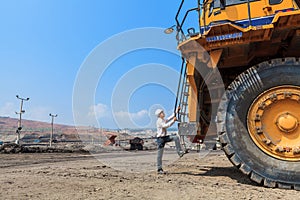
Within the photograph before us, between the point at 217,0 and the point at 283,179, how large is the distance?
Answer: 3.33 m

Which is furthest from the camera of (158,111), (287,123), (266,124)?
(158,111)

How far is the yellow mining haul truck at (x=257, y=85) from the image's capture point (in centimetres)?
361

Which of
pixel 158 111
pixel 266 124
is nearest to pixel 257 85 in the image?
pixel 266 124

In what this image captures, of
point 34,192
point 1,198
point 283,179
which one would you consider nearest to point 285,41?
point 283,179

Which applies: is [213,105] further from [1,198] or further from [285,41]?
[1,198]

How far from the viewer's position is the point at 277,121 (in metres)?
3.72

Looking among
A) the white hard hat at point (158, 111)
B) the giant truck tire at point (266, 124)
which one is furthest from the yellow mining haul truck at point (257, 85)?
the white hard hat at point (158, 111)

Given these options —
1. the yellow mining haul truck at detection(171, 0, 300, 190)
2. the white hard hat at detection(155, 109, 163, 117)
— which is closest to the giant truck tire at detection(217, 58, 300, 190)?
the yellow mining haul truck at detection(171, 0, 300, 190)

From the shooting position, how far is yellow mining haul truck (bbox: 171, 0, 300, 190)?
361 cm

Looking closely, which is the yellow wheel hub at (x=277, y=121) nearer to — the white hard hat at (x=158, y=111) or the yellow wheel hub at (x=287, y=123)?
the yellow wheel hub at (x=287, y=123)

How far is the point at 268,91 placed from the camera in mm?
3826

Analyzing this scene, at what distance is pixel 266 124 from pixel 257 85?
0.61 m

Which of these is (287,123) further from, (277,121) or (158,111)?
(158,111)

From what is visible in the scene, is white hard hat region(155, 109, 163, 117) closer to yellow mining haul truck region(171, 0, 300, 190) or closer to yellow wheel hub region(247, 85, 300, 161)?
yellow mining haul truck region(171, 0, 300, 190)
